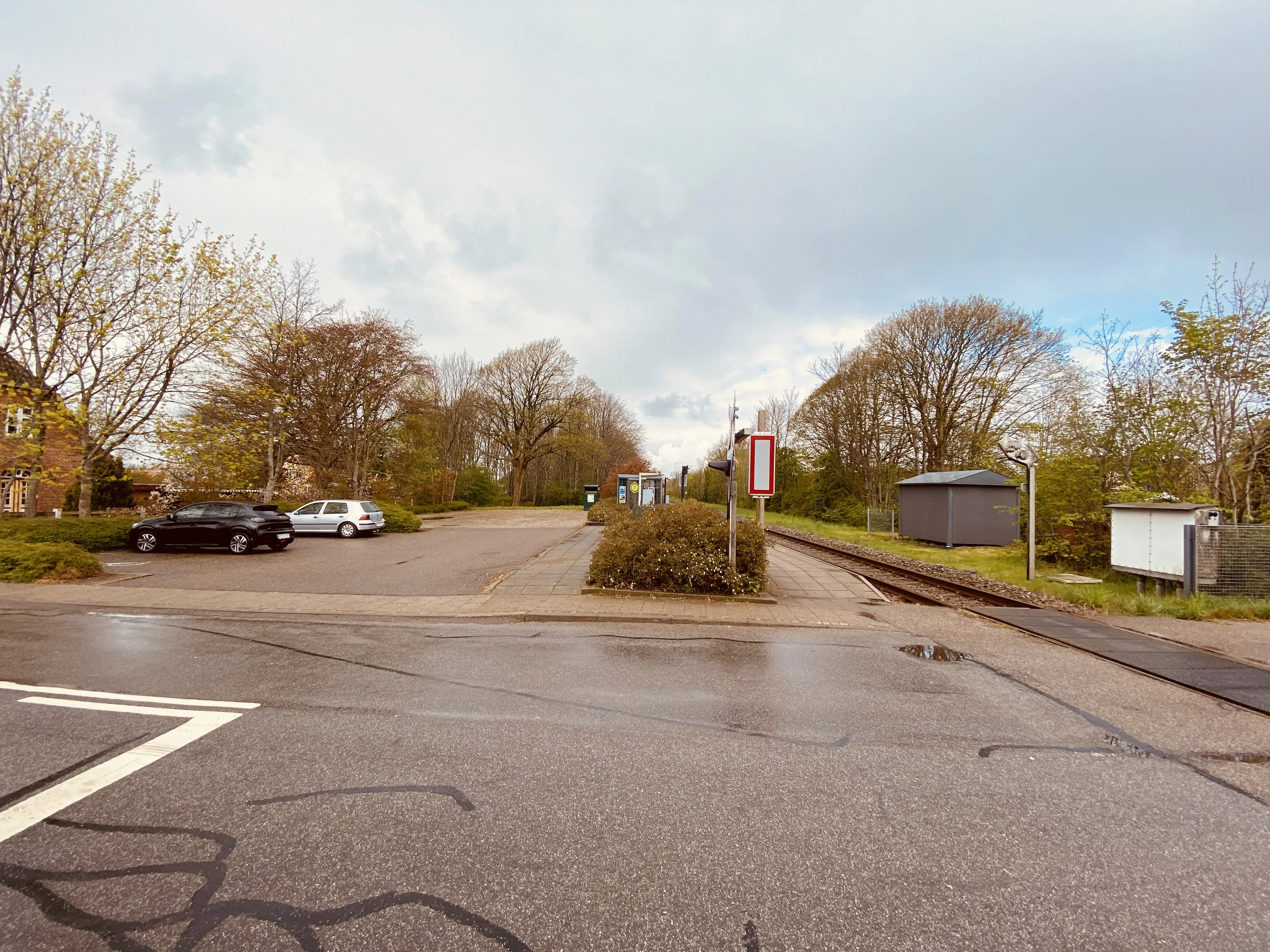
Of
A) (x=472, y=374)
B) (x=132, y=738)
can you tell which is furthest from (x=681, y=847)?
(x=472, y=374)

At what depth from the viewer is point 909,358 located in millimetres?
30641

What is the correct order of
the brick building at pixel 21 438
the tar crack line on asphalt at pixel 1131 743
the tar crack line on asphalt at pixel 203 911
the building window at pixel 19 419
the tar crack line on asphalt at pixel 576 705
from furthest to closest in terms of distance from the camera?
1. the building window at pixel 19 419
2. the brick building at pixel 21 438
3. the tar crack line on asphalt at pixel 576 705
4. the tar crack line on asphalt at pixel 1131 743
5. the tar crack line on asphalt at pixel 203 911

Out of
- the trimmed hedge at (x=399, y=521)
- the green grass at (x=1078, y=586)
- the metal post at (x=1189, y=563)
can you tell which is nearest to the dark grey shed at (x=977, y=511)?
→ the green grass at (x=1078, y=586)

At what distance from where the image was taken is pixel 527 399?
48062 mm

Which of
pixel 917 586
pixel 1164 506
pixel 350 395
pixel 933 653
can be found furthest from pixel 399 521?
pixel 1164 506

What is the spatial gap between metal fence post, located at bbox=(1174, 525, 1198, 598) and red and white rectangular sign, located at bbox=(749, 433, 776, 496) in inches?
259

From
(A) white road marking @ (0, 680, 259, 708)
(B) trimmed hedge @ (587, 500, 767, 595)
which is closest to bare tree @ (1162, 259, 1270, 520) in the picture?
(B) trimmed hedge @ (587, 500, 767, 595)

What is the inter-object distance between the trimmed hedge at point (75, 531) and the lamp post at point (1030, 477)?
66.1ft

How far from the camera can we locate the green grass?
798cm

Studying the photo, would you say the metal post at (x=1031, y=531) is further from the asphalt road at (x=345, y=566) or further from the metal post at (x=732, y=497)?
the asphalt road at (x=345, y=566)

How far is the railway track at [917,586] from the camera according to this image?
929 cm

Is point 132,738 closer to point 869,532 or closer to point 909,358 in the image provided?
point 869,532

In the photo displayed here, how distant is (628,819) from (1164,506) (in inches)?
443

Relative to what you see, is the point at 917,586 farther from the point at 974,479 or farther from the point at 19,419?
the point at 19,419
